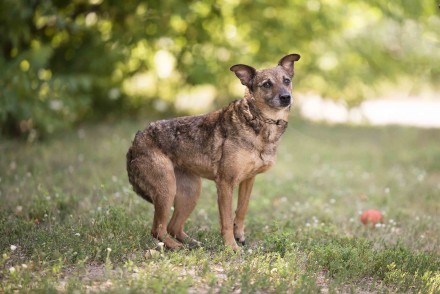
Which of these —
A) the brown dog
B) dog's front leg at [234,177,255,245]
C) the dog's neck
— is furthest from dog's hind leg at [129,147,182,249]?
the dog's neck

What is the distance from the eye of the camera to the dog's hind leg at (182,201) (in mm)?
6531

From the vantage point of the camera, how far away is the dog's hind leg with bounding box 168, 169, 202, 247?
6.53 metres

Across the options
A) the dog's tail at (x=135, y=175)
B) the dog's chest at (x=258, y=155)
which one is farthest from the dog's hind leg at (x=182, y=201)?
the dog's chest at (x=258, y=155)

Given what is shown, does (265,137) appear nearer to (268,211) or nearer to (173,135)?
(173,135)

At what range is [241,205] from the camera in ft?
21.6

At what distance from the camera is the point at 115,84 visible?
15.7 meters

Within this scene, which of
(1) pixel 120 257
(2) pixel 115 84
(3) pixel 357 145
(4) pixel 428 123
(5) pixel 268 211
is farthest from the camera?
(4) pixel 428 123

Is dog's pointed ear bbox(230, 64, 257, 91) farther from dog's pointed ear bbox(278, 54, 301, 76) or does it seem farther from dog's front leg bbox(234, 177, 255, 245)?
dog's front leg bbox(234, 177, 255, 245)

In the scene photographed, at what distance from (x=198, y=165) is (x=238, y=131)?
0.57 metres

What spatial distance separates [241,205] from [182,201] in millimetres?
653

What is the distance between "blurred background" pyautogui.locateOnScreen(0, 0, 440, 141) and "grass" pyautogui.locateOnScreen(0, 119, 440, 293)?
4.95ft

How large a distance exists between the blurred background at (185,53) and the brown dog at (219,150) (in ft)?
17.3

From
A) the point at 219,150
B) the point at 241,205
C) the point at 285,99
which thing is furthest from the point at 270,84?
the point at 241,205

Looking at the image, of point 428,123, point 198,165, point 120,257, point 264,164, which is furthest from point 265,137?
point 428,123
